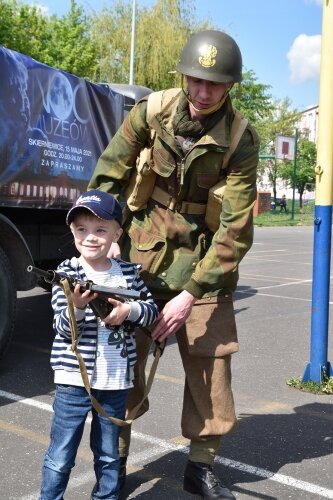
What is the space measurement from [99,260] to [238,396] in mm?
2588

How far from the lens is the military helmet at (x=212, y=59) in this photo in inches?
117

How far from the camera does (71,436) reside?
276 cm

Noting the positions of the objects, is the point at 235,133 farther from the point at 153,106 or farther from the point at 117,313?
the point at 117,313

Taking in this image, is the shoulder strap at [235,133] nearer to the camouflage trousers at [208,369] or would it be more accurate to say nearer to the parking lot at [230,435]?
the camouflage trousers at [208,369]

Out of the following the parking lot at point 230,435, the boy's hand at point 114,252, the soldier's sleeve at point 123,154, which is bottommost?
the parking lot at point 230,435

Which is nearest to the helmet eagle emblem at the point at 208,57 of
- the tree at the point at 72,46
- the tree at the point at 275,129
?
the tree at the point at 72,46

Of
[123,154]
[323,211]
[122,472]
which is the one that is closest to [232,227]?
[123,154]

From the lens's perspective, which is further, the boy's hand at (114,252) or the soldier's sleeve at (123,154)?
the soldier's sleeve at (123,154)

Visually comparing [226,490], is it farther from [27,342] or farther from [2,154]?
[27,342]

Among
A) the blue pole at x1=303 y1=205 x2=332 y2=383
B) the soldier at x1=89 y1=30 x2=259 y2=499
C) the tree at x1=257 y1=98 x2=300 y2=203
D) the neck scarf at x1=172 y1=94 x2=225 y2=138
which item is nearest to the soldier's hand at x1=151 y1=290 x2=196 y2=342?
the soldier at x1=89 y1=30 x2=259 y2=499

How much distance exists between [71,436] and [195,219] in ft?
3.75

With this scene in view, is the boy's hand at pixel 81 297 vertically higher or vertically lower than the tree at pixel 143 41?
lower

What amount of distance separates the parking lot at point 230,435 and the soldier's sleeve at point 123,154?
4.73 ft

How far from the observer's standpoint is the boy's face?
277cm
